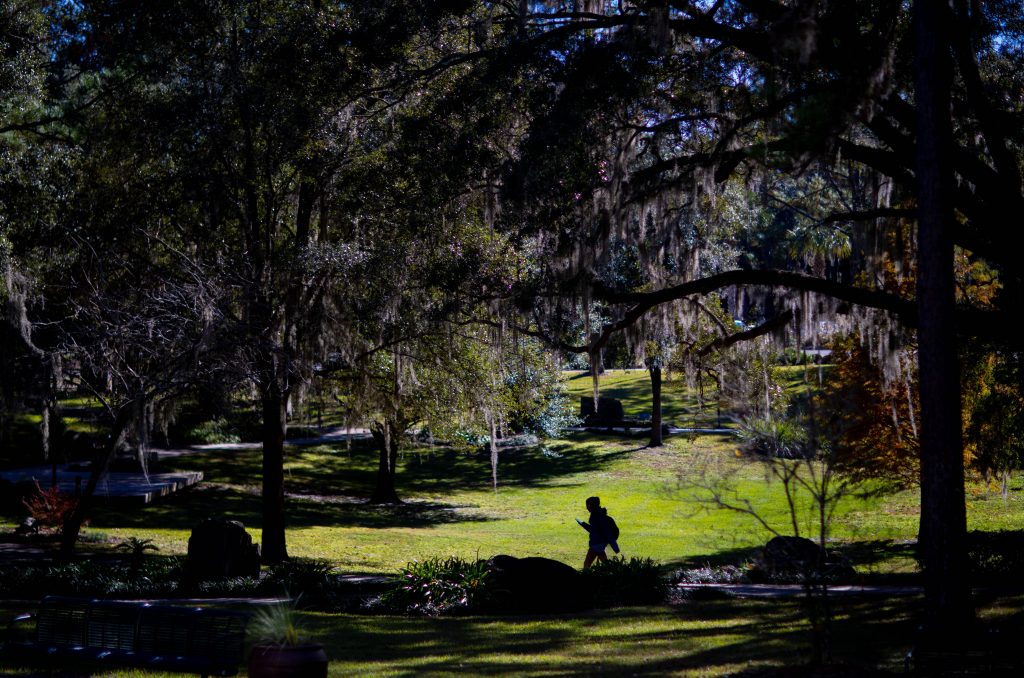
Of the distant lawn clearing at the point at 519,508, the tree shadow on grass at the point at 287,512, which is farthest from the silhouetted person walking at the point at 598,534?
the tree shadow on grass at the point at 287,512

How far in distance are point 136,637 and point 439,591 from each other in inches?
239

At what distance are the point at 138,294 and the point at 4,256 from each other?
284 centimetres

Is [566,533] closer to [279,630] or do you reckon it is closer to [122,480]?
[122,480]

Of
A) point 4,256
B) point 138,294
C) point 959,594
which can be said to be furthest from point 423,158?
point 959,594

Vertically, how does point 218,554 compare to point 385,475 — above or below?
below

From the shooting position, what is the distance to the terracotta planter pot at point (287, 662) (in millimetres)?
7523

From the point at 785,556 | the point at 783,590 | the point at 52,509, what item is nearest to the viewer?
the point at 785,556

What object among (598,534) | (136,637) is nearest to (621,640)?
(136,637)

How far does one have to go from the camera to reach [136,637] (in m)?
9.45

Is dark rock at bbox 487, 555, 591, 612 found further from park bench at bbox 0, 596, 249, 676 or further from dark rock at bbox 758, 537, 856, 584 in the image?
park bench at bbox 0, 596, 249, 676

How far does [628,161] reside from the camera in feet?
48.4

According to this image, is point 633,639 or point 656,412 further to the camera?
point 656,412

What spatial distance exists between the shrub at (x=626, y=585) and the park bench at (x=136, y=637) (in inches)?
273

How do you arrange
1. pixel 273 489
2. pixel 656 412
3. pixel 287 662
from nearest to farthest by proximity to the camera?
1. pixel 287 662
2. pixel 273 489
3. pixel 656 412
